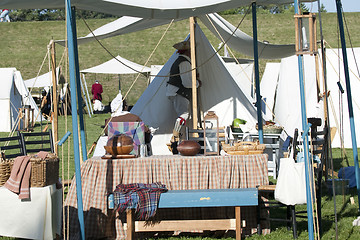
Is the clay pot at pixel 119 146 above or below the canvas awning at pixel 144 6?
below

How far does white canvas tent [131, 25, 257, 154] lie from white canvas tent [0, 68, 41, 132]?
Answer: 256 inches

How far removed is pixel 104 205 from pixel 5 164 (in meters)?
0.88

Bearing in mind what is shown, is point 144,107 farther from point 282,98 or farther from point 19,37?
point 19,37

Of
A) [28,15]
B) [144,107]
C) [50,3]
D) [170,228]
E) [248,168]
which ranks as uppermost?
[28,15]

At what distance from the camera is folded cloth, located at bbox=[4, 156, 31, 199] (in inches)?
174

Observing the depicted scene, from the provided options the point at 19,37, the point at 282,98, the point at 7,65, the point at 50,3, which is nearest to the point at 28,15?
the point at 19,37

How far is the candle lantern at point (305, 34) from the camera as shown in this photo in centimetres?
413

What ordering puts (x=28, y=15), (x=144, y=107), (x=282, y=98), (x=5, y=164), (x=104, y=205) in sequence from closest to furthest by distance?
(x=5, y=164), (x=104, y=205), (x=144, y=107), (x=282, y=98), (x=28, y=15)

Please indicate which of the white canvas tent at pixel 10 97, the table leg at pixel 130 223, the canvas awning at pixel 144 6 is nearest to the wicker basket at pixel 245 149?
the table leg at pixel 130 223

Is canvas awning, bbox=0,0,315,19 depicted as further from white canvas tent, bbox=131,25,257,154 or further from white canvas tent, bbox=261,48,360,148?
white canvas tent, bbox=261,48,360,148

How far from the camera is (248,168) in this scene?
5070 mm

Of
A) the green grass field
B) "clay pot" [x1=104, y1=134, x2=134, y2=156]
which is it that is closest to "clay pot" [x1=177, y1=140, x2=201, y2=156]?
"clay pot" [x1=104, y1=134, x2=134, y2=156]

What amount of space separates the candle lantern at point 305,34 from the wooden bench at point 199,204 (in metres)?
1.21

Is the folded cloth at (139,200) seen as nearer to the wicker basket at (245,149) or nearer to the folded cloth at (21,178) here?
the folded cloth at (21,178)
